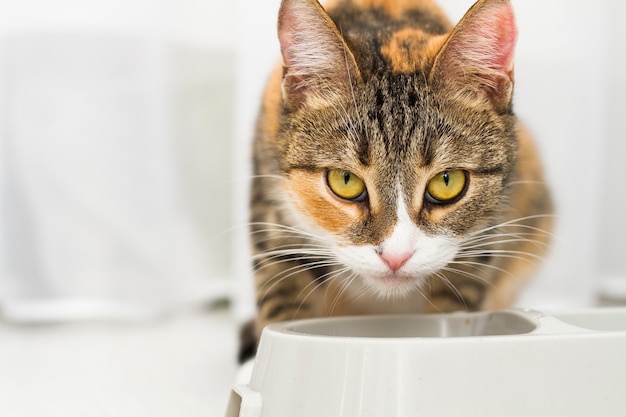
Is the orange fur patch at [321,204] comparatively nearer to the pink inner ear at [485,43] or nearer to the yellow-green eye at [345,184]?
the yellow-green eye at [345,184]

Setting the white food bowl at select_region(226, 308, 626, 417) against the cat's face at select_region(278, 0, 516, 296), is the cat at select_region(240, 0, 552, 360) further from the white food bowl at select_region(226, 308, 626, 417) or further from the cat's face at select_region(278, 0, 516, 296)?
the white food bowl at select_region(226, 308, 626, 417)

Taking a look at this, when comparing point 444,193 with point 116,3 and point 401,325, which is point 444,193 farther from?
point 116,3

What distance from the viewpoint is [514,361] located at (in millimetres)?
679

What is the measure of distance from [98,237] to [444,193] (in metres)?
0.96

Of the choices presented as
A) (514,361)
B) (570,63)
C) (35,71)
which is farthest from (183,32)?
(514,361)

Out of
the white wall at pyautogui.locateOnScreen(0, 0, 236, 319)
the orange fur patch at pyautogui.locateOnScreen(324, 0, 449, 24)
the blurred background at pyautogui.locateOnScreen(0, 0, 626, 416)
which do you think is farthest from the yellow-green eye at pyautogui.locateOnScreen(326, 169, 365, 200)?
the white wall at pyautogui.locateOnScreen(0, 0, 236, 319)

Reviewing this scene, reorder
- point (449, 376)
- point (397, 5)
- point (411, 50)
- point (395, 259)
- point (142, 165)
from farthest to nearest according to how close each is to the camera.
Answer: point (142, 165) → point (397, 5) → point (411, 50) → point (395, 259) → point (449, 376)

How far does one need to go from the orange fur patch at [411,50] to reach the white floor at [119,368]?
0.50 m

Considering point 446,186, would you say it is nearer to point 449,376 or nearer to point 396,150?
point 396,150

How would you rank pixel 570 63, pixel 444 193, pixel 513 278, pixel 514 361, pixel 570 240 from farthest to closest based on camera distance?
pixel 570 240 < pixel 570 63 < pixel 513 278 < pixel 444 193 < pixel 514 361

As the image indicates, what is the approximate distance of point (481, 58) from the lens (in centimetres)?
82

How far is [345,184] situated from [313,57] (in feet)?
0.51

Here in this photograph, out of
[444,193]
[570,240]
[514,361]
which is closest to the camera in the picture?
[514,361]

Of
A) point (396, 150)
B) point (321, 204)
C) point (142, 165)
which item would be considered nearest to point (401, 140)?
point (396, 150)
